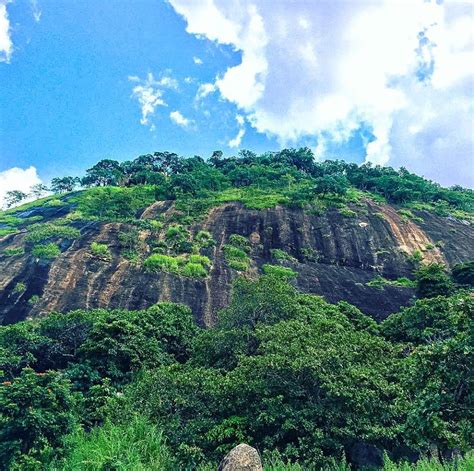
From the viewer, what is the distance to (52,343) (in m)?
21.5

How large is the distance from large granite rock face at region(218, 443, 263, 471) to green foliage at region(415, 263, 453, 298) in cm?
2404

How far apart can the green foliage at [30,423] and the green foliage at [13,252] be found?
2403 cm

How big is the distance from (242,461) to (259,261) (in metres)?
27.9

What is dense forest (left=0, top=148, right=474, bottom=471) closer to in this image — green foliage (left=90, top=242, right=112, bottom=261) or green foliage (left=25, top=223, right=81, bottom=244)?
green foliage (left=25, top=223, right=81, bottom=244)

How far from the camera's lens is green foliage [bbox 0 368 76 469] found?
10844 mm

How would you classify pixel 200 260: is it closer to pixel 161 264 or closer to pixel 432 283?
pixel 161 264

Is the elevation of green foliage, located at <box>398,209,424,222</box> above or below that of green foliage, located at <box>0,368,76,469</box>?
above

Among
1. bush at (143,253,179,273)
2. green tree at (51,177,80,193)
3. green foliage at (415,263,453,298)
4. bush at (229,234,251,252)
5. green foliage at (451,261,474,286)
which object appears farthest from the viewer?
green tree at (51,177,80,193)

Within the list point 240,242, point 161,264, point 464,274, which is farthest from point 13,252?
point 464,274

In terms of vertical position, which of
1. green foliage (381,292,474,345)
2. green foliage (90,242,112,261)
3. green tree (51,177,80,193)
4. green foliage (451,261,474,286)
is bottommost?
green foliage (381,292,474,345)

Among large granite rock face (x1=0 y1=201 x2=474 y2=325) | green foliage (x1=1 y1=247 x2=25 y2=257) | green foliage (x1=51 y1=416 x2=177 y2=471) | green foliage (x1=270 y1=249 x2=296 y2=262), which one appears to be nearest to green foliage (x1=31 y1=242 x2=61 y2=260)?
large granite rock face (x1=0 y1=201 x2=474 y2=325)

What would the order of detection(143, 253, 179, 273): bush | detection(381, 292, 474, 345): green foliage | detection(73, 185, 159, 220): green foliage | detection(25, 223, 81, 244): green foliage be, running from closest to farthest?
detection(381, 292, 474, 345): green foliage → detection(143, 253, 179, 273): bush → detection(25, 223, 81, 244): green foliage → detection(73, 185, 159, 220): green foliage

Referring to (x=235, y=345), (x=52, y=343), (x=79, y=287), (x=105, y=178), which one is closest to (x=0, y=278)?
(x=79, y=287)

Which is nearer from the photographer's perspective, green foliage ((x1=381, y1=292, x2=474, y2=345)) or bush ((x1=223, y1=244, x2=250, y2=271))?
green foliage ((x1=381, y1=292, x2=474, y2=345))
